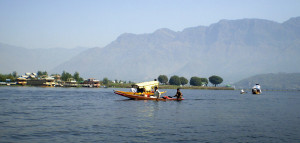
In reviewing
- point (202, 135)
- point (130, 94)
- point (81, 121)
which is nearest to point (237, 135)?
point (202, 135)

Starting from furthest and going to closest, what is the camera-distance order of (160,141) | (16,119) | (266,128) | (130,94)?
(130,94), (16,119), (266,128), (160,141)

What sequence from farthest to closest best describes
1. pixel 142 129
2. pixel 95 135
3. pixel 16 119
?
pixel 16 119 < pixel 142 129 < pixel 95 135

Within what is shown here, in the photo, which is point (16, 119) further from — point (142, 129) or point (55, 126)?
point (142, 129)

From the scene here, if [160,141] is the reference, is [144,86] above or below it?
above

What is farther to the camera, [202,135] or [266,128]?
[266,128]

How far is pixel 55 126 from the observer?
3253 centimetres

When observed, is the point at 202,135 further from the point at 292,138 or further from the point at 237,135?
the point at 292,138

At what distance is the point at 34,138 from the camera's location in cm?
2638

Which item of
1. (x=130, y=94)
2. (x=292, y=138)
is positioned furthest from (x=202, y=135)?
(x=130, y=94)

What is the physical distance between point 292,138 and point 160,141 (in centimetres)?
1235

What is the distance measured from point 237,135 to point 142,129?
9190 millimetres

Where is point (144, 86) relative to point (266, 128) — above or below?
above

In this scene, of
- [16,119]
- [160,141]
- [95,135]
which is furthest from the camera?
[16,119]

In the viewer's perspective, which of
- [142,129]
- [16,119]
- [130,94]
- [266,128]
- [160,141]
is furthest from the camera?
[130,94]
